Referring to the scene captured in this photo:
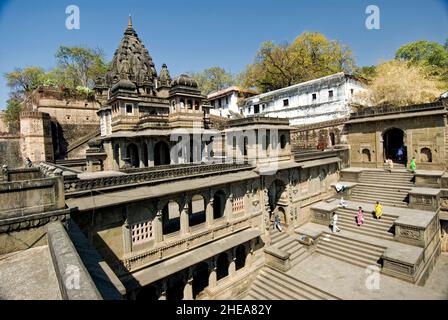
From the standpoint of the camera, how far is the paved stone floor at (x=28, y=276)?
12.0ft

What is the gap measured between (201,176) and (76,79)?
49.3 m

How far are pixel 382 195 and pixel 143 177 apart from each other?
18530 millimetres

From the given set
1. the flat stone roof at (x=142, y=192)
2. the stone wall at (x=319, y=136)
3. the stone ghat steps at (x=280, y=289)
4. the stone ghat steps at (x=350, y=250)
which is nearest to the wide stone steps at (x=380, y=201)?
the stone ghat steps at (x=350, y=250)

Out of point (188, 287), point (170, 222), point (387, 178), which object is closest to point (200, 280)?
point (188, 287)

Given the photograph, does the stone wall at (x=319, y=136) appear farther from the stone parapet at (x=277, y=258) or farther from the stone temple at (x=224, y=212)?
the stone parapet at (x=277, y=258)

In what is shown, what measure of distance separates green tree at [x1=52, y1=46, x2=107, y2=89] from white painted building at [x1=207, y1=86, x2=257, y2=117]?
23902 millimetres

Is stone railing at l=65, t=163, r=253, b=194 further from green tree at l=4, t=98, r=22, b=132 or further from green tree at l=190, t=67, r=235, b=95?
green tree at l=190, t=67, r=235, b=95

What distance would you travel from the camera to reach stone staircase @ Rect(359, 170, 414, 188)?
19000 millimetres

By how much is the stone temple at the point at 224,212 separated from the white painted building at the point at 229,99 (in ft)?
58.3

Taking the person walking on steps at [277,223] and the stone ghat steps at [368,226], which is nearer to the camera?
the stone ghat steps at [368,226]

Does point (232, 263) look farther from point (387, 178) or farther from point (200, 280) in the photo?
point (387, 178)

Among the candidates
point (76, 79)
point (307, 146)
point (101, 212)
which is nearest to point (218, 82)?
point (76, 79)

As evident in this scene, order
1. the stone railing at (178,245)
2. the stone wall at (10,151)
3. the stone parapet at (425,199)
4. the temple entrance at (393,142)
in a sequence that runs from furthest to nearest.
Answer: the temple entrance at (393,142)
the stone wall at (10,151)
the stone parapet at (425,199)
the stone railing at (178,245)

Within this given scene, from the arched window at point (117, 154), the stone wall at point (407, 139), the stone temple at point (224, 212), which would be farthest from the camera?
the arched window at point (117, 154)
